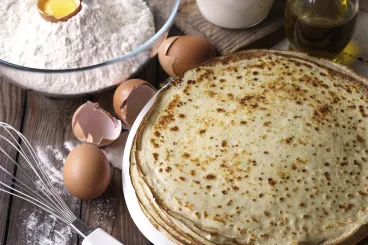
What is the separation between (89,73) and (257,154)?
0.61m

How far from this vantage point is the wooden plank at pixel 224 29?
1991 millimetres

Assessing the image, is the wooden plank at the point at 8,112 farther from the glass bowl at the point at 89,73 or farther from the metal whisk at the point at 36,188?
the glass bowl at the point at 89,73

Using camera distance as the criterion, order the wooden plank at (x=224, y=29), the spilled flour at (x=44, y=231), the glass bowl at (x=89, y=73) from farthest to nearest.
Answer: the wooden plank at (x=224, y=29)
the glass bowl at (x=89, y=73)
the spilled flour at (x=44, y=231)

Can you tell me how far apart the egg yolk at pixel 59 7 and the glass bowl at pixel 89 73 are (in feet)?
0.81

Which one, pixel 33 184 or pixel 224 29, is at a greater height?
pixel 224 29

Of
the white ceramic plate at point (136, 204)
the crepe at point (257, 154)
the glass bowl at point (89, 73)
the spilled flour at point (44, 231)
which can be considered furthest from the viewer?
the glass bowl at point (89, 73)

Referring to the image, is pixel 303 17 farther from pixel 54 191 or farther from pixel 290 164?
pixel 54 191

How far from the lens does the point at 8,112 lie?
75.7 inches

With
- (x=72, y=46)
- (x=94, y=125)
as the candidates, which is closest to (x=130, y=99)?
(x=94, y=125)

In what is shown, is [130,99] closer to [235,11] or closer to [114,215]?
[114,215]

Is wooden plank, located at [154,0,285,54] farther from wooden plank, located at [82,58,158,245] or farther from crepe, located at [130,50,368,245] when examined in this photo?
wooden plank, located at [82,58,158,245]

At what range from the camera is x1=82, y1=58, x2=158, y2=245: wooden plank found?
5.20 ft

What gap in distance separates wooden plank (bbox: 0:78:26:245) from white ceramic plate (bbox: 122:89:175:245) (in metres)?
0.37

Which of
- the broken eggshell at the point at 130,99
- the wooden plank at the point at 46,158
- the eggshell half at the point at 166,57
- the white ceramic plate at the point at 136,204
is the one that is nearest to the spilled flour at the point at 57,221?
the wooden plank at the point at 46,158
